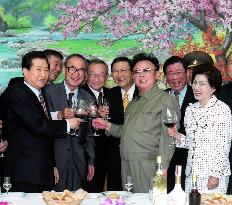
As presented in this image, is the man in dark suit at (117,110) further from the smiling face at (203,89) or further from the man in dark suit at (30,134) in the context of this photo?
the smiling face at (203,89)

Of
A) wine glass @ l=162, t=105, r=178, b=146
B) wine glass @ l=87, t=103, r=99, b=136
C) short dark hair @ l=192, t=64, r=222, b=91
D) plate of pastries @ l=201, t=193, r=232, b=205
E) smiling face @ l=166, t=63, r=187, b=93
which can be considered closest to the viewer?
plate of pastries @ l=201, t=193, r=232, b=205

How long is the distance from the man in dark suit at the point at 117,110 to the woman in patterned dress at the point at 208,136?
3.44 feet

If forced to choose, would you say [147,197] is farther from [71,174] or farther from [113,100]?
[113,100]

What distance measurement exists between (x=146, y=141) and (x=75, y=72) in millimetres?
852

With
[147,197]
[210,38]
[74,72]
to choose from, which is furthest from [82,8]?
[147,197]

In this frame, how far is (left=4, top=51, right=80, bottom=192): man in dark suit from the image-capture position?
3.90 m

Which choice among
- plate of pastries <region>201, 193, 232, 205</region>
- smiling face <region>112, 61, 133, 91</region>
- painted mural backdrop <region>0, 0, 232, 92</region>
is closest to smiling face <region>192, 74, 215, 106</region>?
plate of pastries <region>201, 193, 232, 205</region>

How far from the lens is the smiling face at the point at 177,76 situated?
470 cm

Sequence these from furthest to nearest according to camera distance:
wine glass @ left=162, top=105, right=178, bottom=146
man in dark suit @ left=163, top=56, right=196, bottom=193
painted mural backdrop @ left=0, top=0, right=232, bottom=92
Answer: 1. painted mural backdrop @ left=0, top=0, right=232, bottom=92
2. man in dark suit @ left=163, top=56, right=196, bottom=193
3. wine glass @ left=162, top=105, right=178, bottom=146

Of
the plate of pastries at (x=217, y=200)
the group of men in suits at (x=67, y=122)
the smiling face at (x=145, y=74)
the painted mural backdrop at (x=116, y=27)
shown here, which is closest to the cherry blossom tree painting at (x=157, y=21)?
the painted mural backdrop at (x=116, y=27)

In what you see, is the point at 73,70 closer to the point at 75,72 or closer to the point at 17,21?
the point at 75,72

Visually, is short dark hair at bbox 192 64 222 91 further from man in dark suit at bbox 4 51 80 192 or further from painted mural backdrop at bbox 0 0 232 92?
painted mural backdrop at bbox 0 0 232 92

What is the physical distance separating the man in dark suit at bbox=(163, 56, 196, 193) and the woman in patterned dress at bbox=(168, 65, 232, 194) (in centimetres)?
63

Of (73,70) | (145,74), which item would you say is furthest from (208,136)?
(73,70)
